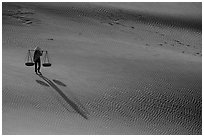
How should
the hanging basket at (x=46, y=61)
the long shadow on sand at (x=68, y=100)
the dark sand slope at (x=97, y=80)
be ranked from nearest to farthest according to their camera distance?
the dark sand slope at (x=97, y=80), the long shadow on sand at (x=68, y=100), the hanging basket at (x=46, y=61)

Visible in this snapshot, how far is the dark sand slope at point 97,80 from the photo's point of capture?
10430 millimetres

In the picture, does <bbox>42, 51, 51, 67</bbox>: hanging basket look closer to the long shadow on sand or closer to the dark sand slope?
the dark sand slope

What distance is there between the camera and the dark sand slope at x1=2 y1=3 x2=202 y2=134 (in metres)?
10.4

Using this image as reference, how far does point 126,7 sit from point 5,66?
57.2 feet

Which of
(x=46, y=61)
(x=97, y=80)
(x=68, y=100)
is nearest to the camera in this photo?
(x=68, y=100)

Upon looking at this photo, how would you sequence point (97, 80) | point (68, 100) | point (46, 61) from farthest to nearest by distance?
point (46, 61) → point (97, 80) → point (68, 100)

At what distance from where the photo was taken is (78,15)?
84.9 ft

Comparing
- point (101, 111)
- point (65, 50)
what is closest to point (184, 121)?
point (101, 111)

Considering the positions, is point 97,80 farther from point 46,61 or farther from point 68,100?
point 46,61

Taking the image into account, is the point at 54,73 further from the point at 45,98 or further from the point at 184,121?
the point at 184,121

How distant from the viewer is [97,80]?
13242mm

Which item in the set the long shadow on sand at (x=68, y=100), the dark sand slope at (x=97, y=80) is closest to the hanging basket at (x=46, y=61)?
the dark sand slope at (x=97, y=80)

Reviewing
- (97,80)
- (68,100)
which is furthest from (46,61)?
(68,100)

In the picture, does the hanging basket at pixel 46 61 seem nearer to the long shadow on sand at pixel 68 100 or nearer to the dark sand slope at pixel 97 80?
the dark sand slope at pixel 97 80
